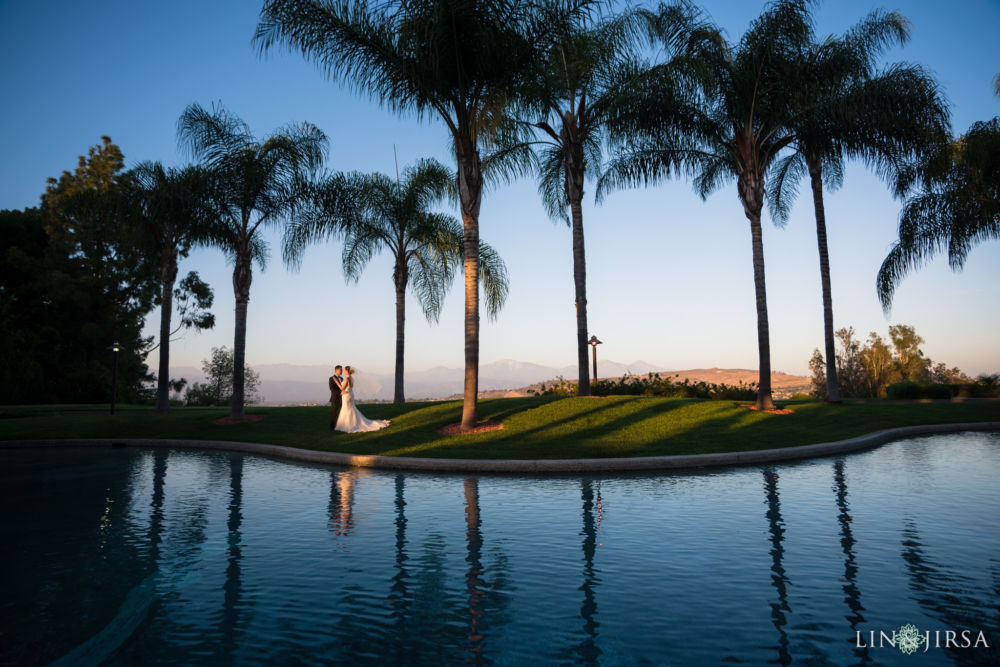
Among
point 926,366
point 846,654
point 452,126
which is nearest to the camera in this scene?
point 846,654

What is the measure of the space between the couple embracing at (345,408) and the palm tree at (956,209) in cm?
2136

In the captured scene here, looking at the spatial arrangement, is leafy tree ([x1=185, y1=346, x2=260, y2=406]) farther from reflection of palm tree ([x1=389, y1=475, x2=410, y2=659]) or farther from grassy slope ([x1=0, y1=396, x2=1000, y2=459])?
reflection of palm tree ([x1=389, y1=475, x2=410, y2=659])

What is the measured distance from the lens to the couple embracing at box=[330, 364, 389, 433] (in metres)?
18.9

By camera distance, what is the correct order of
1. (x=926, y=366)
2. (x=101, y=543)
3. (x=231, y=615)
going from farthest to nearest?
(x=926, y=366) → (x=101, y=543) → (x=231, y=615)

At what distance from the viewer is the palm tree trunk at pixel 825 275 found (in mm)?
24125

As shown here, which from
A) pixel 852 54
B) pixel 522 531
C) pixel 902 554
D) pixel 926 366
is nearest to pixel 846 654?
pixel 902 554

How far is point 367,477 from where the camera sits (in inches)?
482

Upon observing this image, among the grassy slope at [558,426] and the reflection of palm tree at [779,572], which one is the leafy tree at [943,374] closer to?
the grassy slope at [558,426]

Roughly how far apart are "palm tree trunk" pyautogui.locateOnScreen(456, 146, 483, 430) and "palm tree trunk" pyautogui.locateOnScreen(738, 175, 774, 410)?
9556mm

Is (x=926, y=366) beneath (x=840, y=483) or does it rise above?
above

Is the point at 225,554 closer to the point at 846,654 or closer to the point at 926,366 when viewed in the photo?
the point at 846,654

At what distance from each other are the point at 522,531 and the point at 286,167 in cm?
2031

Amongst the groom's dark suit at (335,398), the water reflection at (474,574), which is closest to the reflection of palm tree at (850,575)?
the water reflection at (474,574)

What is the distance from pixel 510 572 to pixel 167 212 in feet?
72.5
